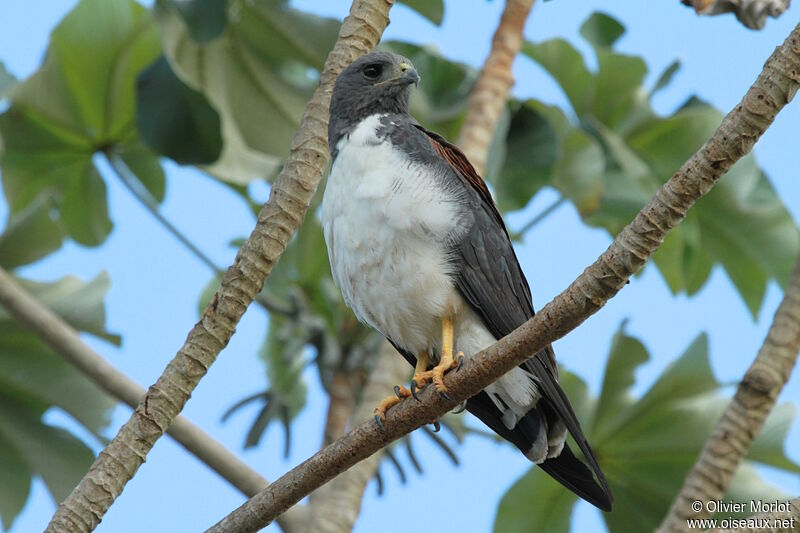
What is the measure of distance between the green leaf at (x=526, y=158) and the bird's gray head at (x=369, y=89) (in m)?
1.50

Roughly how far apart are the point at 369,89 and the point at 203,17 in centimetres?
145

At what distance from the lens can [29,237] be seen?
5281 millimetres

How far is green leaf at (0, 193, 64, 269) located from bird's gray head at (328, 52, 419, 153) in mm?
2266

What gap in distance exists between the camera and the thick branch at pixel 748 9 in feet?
11.7

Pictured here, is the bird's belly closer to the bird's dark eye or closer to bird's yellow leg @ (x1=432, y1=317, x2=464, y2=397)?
bird's yellow leg @ (x1=432, y1=317, x2=464, y2=397)

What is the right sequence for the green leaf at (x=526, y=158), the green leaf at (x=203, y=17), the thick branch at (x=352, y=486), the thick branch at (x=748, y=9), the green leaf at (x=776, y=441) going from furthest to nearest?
the green leaf at (x=526, y=158) → the green leaf at (x=776, y=441) → the green leaf at (x=203, y=17) → the thick branch at (x=352, y=486) → the thick branch at (x=748, y=9)

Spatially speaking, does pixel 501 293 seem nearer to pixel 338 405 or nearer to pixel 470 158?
pixel 470 158

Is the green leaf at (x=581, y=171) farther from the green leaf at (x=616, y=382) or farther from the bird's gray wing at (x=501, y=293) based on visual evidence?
the bird's gray wing at (x=501, y=293)

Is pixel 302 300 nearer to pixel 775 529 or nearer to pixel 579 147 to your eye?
pixel 579 147

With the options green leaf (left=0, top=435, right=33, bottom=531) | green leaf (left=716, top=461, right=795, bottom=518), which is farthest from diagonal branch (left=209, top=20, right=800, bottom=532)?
green leaf (left=0, top=435, right=33, bottom=531)

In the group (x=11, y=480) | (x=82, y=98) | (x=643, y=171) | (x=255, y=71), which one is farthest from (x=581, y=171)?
(x=11, y=480)

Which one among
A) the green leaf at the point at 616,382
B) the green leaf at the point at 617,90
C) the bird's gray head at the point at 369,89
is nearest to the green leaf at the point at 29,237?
the bird's gray head at the point at 369,89

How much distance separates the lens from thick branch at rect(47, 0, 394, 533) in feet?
9.85

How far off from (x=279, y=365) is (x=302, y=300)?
1231 mm
